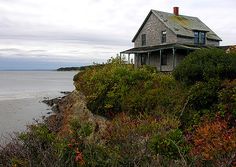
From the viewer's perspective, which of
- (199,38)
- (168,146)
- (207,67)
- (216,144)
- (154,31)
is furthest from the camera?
(154,31)

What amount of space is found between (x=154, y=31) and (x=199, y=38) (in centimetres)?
506

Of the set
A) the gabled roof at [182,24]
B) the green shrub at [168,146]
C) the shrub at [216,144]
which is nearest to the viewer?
the green shrub at [168,146]

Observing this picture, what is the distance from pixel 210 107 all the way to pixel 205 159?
655cm

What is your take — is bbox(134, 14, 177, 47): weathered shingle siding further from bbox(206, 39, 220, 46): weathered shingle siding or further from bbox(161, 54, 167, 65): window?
bbox(206, 39, 220, 46): weathered shingle siding

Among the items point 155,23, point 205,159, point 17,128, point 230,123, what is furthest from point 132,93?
point 155,23

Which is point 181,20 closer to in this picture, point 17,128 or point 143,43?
point 143,43

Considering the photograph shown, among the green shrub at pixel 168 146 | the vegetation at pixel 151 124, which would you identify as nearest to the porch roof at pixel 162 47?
the vegetation at pixel 151 124

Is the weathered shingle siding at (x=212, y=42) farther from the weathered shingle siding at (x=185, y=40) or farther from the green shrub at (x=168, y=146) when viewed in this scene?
the green shrub at (x=168, y=146)

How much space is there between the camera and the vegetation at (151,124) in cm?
804

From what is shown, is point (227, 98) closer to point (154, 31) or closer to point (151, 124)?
point (151, 124)

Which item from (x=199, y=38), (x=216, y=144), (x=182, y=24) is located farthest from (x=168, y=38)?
(x=216, y=144)

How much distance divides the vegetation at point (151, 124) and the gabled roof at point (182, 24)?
15.4 m

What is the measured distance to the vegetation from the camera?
8039 mm

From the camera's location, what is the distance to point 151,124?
10.8 metres
